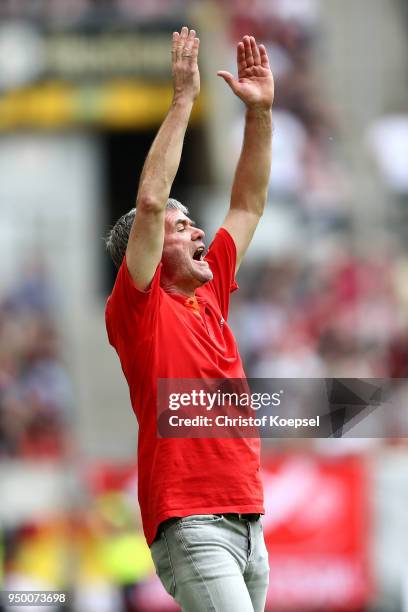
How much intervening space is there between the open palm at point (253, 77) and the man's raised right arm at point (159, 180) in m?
0.45

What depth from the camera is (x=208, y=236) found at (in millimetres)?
11984

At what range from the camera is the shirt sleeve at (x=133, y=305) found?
4461 millimetres

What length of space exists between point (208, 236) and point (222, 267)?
23.1 feet

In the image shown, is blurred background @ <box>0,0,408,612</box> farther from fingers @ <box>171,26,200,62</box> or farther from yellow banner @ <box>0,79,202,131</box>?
fingers @ <box>171,26,200,62</box>

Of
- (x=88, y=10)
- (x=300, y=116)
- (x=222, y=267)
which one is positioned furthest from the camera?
(x=88, y=10)

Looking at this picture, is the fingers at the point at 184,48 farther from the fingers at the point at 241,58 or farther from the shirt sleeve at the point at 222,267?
the shirt sleeve at the point at 222,267

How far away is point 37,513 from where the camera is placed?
9734 mm

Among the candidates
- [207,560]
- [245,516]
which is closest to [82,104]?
[245,516]

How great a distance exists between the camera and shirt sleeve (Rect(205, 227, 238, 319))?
16.3ft

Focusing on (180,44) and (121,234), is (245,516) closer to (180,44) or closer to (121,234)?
(121,234)

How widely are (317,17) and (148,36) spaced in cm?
185

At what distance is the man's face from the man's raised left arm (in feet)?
1.14

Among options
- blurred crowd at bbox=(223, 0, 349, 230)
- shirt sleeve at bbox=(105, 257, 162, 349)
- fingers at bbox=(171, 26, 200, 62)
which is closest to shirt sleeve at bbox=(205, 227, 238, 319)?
shirt sleeve at bbox=(105, 257, 162, 349)

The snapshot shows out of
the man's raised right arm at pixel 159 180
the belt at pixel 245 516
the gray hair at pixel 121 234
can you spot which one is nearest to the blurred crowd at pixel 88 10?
the gray hair at pixel 121 234
